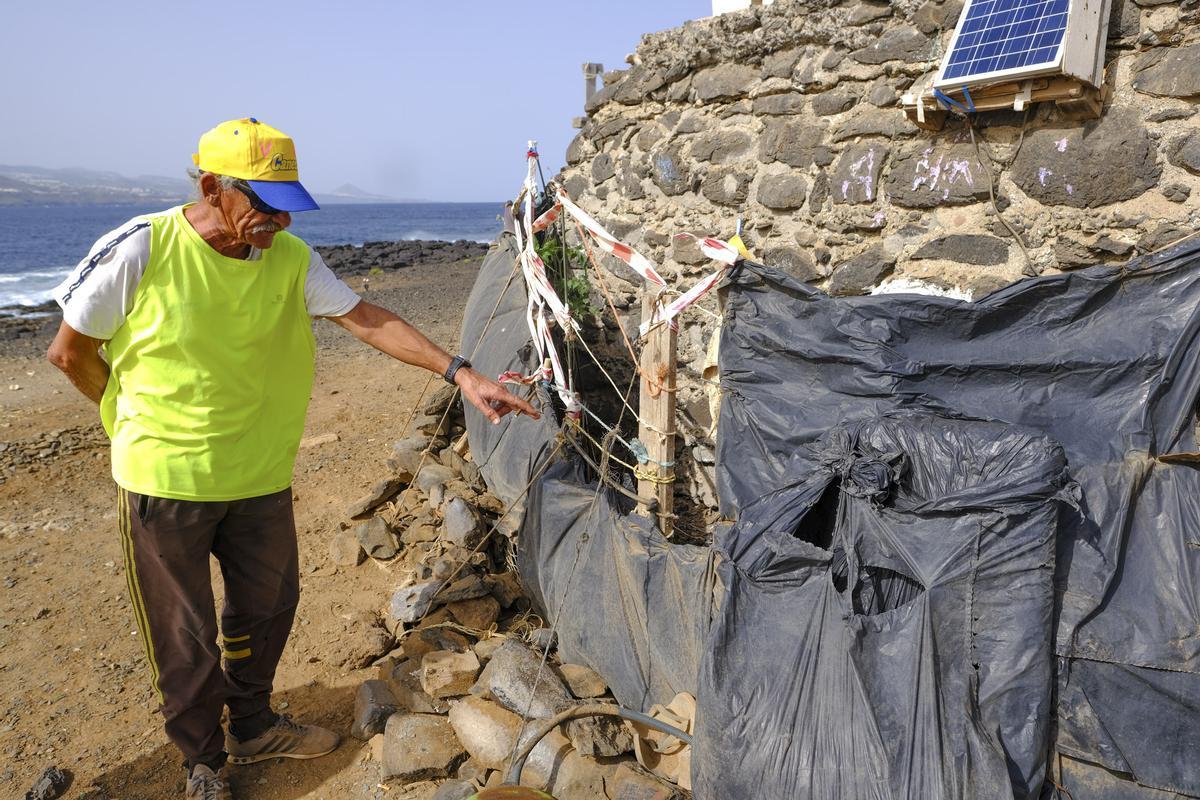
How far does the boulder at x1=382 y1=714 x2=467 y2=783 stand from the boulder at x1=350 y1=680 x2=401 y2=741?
12cm

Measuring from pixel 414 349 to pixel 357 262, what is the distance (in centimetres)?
2156

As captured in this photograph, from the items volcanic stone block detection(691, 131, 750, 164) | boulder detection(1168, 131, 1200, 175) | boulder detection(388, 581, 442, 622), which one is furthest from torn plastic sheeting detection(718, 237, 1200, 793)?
boulder detection(388, 581, 442, 622)

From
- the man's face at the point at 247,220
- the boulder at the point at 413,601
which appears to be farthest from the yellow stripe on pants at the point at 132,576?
the boulder at the point at 413,601

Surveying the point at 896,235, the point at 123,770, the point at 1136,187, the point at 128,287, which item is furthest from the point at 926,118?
the point at 123,770

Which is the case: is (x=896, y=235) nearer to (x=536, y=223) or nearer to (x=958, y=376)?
(x=958, y=376)

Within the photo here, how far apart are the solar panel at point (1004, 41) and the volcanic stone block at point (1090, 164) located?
13.4 inches

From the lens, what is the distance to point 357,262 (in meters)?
23.5

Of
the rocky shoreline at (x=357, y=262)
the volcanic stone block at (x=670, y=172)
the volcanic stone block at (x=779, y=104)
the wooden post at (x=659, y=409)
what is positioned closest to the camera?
the wooden post at (x=659, y=409)

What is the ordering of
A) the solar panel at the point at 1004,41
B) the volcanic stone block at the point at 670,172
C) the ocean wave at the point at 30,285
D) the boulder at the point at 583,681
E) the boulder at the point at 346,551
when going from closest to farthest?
the solar panel at the point at 1004,41 < the boulder at the point at 583,681 < the boulder at the point at 346,551 < the volcanic stone block at the point at 670,172 < the ocean wave at the point at 30,285

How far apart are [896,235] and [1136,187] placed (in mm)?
963

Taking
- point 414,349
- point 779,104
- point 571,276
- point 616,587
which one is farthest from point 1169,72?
point 571,276

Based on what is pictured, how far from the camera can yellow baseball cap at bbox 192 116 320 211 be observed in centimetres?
257

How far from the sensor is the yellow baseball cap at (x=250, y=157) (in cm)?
257

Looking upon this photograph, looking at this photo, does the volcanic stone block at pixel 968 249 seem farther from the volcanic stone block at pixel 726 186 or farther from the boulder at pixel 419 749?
the boulder at pixel 419 749
